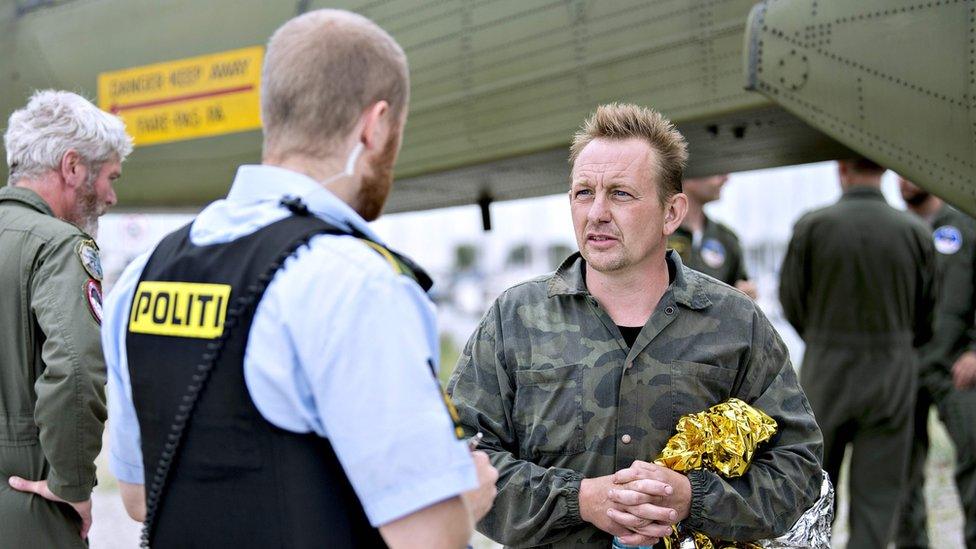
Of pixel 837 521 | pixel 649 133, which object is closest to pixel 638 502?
pixel 649 133

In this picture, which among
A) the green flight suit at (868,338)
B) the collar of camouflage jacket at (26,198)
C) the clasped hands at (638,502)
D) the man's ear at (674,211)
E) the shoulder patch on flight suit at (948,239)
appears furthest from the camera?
the shoulder patch on flight suit at (948,239)

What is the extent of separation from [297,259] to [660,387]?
1.18m

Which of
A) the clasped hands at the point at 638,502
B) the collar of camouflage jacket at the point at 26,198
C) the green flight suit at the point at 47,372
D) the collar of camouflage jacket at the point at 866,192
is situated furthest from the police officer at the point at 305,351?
the collar of camouflage jacket at the point at 866,192

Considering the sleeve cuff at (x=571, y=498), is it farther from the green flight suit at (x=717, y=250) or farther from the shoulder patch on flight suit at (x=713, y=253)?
the shoulder patch on flight suit at (x=713, y=253)

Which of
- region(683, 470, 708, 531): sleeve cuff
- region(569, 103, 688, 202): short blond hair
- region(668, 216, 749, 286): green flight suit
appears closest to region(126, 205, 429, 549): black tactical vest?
region(683, 470, 708, 531): sleeve cuff

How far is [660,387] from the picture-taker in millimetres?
2266

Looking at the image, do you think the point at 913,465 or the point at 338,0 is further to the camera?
the point at 913,465

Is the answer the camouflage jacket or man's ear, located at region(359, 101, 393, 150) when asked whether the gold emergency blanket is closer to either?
the camouflage jacket

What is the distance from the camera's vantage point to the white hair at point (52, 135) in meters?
2.79

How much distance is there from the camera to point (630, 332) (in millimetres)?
2371

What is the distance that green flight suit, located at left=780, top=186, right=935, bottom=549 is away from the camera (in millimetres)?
4871

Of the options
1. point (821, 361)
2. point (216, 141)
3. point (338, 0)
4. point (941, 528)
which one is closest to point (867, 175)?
point (821, 361)

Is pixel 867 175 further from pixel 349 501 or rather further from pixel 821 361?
pixel 349 501

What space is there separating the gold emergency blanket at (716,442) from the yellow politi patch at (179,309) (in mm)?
1203
